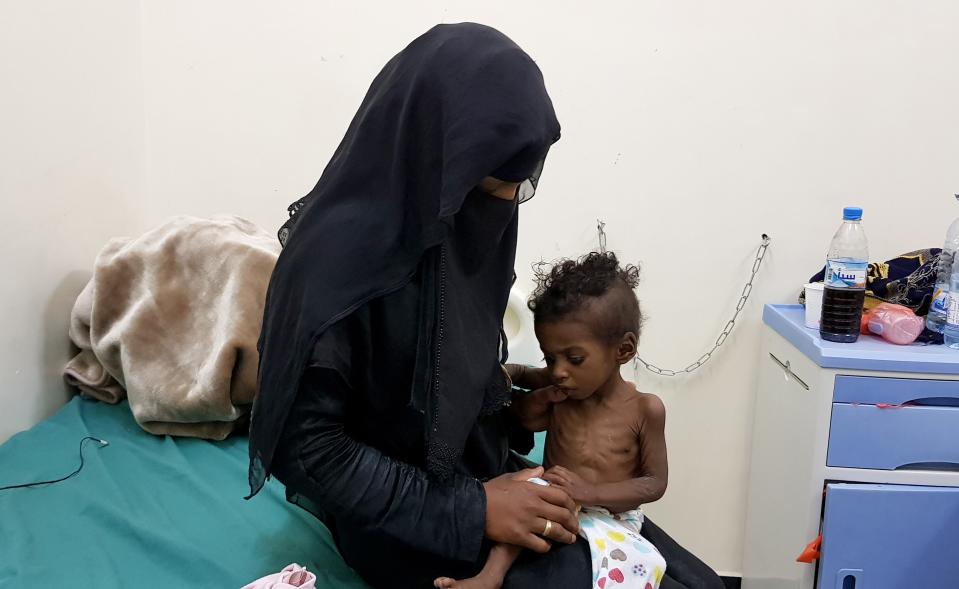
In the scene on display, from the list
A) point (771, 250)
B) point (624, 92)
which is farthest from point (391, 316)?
point (771, 250)

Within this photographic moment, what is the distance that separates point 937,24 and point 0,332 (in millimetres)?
2655

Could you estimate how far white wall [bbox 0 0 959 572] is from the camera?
2164mm

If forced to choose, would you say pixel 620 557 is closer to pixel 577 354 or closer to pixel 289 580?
pixel 577 354

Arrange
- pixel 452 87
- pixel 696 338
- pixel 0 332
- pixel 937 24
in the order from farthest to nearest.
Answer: pixel 696 338 < pixel 937 24 < pixel 0 332 < pixel 452 87

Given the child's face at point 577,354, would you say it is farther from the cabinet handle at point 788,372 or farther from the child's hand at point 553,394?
the cabinet handle at point 788,372

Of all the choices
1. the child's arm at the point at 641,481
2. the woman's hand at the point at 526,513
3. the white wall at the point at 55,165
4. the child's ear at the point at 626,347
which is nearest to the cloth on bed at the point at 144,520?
the white wall at the point at 55,165

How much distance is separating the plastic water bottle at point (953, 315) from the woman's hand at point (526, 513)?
3.92 feet

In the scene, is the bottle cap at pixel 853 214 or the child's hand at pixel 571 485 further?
the bottle cap at pixel 853 214

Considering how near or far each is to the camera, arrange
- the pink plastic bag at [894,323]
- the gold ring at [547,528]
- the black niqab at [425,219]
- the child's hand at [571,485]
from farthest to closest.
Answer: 1. the pink plastic bag at [894,323]
2. the child's hand at [571,485]
3. the gold ring at [547,528]
4. the black niqab at [425,219]

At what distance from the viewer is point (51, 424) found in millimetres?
1880

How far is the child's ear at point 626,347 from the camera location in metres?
1.47

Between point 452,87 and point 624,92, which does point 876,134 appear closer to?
point 624,92

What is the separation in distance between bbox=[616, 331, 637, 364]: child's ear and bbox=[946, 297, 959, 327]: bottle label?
3.01 feet

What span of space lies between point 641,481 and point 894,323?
36.0 inches
